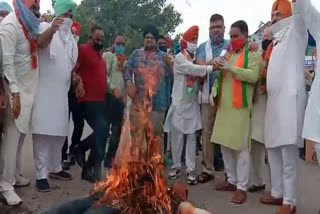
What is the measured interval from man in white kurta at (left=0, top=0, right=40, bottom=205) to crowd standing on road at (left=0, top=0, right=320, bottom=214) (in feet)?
0.04

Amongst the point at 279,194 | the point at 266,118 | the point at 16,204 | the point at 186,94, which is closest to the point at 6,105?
the point at 16,204

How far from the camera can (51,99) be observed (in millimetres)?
6020

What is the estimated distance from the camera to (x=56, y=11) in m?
6.08

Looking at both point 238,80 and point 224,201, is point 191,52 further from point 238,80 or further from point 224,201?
point 224,201

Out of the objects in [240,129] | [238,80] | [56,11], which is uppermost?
[56,11]

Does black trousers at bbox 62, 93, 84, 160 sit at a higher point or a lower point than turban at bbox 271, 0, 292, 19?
lower

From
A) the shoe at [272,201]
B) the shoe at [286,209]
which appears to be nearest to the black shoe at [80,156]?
the shoe at [272,201]

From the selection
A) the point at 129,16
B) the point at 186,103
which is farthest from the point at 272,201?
the point at 129,16

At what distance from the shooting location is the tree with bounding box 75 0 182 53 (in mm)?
6895

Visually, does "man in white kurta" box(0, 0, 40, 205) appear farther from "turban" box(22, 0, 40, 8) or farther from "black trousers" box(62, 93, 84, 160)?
"black trousers" box(62, 93, 84, 160)

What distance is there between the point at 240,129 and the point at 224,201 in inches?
34.7

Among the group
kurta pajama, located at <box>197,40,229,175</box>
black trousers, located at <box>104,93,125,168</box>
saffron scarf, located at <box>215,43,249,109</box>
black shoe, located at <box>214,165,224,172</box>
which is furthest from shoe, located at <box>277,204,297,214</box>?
black trousers, located at <box>104,93,125,168</box>

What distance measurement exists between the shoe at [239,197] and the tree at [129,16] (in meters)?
2.34

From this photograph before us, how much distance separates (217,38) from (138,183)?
334cm
